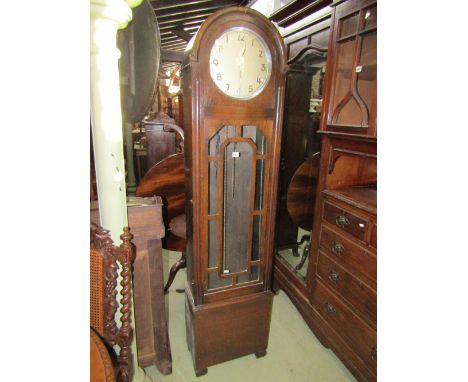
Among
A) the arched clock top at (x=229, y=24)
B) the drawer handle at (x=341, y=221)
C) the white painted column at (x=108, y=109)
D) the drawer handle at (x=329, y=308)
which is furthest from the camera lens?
the drawer handle at (x=329, y=308)

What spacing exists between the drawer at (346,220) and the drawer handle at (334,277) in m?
0.30

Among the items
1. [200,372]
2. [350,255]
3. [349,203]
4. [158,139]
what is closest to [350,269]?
[350,255]

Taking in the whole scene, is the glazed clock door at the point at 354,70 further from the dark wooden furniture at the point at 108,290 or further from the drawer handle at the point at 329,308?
the dark wooden furniture at the point at 108,290

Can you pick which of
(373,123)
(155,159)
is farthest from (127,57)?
(155,159)

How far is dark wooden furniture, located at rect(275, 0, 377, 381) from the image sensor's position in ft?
4.53

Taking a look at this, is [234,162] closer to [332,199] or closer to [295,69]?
[332,199]

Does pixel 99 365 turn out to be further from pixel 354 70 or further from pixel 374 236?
pixel 354 70

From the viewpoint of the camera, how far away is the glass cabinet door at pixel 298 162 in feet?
7.08

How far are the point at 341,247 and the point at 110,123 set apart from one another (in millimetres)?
1387

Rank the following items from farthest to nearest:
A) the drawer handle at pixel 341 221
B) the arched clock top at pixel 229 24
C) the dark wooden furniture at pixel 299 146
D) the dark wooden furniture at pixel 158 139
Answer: the dark wooden furniture at pixel 158 139, the dark wooden furniture at pixel 299 146, the drawer handle at pixel 341 221, the arched clock top at pixel 229 24

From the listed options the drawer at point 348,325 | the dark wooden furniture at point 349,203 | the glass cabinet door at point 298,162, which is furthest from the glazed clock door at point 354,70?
the drawer at point 348,325

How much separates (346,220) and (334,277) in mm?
395

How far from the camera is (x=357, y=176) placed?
5.96 feet

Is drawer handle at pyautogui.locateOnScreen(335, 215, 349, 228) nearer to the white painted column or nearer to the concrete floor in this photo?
the concrete floor
